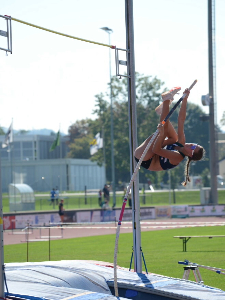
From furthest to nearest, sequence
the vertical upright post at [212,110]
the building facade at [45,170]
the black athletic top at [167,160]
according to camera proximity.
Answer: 1. the building facade at [45,170]
2. the vertical upright post at [212,110]
3. the black athletic top at [167,160]

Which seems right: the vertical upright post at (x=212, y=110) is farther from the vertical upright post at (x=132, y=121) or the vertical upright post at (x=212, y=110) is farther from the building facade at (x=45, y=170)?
the vertical upright post at (x=132, y=121)

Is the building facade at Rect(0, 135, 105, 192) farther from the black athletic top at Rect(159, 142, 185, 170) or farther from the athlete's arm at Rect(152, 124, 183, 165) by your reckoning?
the athlete's arm at Rect(152, 124, 183, 165)

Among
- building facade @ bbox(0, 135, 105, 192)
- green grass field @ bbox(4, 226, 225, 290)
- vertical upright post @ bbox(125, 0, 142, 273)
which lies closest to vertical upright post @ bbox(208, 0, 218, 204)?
building facade @ bbox(0, 135, 105, 192)

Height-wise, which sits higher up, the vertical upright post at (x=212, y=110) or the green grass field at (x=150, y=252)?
the vertical upright post at (x=212, y=110)

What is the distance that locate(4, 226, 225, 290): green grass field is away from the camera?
11401 mm

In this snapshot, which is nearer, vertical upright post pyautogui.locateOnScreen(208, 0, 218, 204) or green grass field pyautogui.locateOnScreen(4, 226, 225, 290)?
green grass field pyautogui.locateOnScreen(4, 226, 225, 290)

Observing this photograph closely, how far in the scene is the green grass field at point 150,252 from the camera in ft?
37.4

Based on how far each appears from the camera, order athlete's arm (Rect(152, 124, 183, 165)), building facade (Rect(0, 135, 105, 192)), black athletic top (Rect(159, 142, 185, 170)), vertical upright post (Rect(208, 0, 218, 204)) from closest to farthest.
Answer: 1. athlete's arm (Rect(152, 124, 183, 165))
2. black athletic top (Rect(159, 142, 185, 170))
3. vertical upright post (Rect(208, 0, 218, 204))
4. building facade (Rect(0, 135, 105, 192))

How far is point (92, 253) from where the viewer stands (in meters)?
14.9

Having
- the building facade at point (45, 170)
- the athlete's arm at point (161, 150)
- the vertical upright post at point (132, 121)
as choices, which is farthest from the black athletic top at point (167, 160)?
the building facade at point (45, 170)

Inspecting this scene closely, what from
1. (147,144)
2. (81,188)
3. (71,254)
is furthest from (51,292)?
(81,188)

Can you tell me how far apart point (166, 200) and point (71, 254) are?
1122 inches

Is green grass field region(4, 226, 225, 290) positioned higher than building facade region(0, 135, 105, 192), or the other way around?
building facade region(0, 135, 105, 192)

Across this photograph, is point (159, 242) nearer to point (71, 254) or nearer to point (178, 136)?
point (71, 254)
